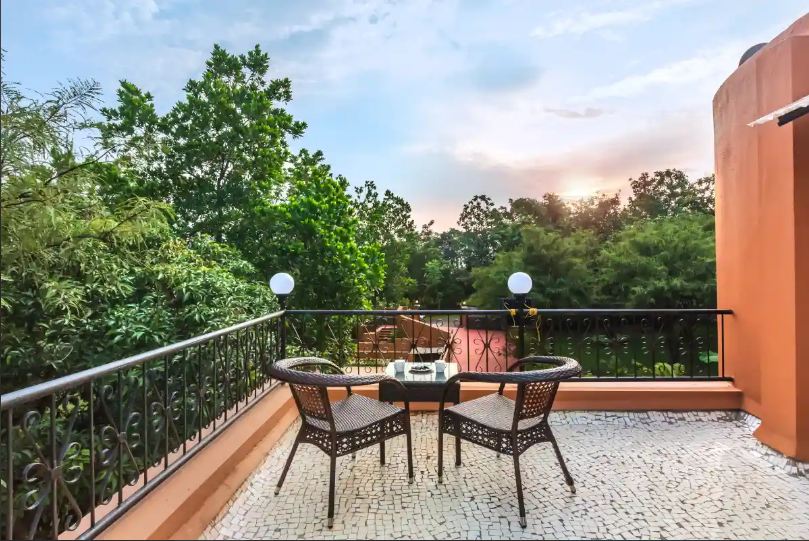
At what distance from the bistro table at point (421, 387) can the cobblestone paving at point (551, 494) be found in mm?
362

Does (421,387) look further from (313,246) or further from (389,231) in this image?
(389,231)

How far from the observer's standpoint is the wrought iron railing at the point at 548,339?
3.89 m

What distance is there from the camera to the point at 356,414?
8.23 ft

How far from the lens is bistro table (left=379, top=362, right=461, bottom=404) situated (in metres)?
2.98

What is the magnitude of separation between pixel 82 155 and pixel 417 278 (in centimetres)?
1722

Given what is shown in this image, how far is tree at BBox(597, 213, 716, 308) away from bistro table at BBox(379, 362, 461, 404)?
9.59 metres

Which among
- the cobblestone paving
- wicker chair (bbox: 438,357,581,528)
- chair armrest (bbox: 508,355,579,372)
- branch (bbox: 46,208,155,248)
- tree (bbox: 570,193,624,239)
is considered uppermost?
tree (bbox: 570,193,624,239)

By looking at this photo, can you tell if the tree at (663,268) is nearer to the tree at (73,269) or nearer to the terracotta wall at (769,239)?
the terracotta wall at (769,239)

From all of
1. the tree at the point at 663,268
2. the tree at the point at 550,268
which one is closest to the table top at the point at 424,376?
the tree at the point at 550,268

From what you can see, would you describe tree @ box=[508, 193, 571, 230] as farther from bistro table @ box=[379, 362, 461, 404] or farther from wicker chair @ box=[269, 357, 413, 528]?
wicker chair @ box=[269, 357, 413, 528]

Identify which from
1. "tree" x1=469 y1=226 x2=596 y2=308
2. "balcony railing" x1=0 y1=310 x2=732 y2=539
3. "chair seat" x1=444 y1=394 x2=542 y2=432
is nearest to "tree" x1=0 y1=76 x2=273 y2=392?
"balcony railing" x1=0 y1=310 x2=732 y2=539

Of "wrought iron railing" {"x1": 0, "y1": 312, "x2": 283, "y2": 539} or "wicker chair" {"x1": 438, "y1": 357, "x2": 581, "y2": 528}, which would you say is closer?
"wrought iron railing" {"x1": 0, "y1": 312, "x2": 283, "y2": 539}

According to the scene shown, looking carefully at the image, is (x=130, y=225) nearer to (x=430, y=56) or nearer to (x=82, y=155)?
(x=82, y=155)

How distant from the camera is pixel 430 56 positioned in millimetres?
5984
